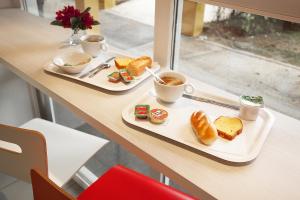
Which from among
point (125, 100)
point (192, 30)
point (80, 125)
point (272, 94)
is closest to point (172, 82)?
point (125, 100)

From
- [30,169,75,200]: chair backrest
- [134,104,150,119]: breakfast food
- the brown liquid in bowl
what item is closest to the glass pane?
the brown liquid in bowl

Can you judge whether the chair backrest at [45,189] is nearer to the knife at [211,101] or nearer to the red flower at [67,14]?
the knife at [211,101]

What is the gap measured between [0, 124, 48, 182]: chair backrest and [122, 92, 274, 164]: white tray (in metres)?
0.23

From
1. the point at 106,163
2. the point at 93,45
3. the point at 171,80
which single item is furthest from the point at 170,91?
the point at 106,163

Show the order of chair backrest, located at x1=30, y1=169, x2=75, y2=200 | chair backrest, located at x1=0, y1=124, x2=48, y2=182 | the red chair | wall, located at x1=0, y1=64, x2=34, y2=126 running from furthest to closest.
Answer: wall, located at x1=0, y1=64, x2=34, y2=126 → the red chair → chair backrest, located at x1=0, y1=124, x2=48, y2=182 → chair backrest, located at x1=30, y1=169, x2=75, y2=200

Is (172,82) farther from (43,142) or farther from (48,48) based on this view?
(48,48)

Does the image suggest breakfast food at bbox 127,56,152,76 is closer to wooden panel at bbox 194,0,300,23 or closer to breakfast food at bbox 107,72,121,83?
breakfast food at bbox 107,72,121,83

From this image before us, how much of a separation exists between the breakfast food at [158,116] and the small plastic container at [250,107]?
216mm

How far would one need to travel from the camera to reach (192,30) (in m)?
1.72

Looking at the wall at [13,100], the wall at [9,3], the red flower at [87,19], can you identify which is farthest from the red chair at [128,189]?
the wall at [9,3]

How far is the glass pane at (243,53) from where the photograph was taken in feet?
3.99

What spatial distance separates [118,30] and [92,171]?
0.99 meters

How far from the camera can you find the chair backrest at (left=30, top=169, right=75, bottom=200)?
1.71 ft

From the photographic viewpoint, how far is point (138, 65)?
1.06m
